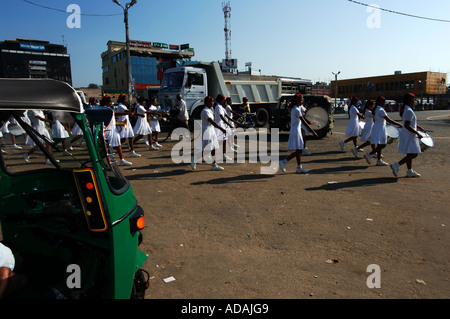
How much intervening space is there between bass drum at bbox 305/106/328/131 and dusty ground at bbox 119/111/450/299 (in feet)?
15.3

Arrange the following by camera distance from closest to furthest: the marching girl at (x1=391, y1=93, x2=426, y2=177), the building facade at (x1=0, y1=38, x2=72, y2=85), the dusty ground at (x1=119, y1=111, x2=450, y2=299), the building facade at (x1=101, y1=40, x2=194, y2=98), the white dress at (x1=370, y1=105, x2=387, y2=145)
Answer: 1. the dusty ground at (x1=119, y1=111, x2=450, y2=299)
2. the marching girl at (x1=391, y1=93, x2=426, y2=177)
3. the white dress at (x1=370, y1=105, x2=387, y2=145)
4. the building facade at (x1=0, y1=38, x2=72, y2=85)
5. the building facade at (x1=101, y1=40, x2=194, y2=98)

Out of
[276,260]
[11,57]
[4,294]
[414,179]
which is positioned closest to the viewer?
[4,294]

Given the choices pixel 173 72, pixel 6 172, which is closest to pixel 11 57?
pixel 173 72

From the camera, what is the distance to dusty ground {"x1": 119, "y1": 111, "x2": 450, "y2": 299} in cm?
312

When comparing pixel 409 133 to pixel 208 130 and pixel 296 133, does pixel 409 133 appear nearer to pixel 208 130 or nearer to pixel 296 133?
pixel 296 133

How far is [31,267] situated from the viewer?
256 centimetres

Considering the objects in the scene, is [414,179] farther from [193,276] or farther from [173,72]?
[173,72]

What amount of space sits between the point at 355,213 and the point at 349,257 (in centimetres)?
152

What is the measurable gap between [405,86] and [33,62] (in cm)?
6107

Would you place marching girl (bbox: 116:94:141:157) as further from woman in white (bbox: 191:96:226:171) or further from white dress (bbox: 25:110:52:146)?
white dress (bbox: 25:110:52:146)

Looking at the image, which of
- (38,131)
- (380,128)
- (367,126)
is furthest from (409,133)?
(38,131)

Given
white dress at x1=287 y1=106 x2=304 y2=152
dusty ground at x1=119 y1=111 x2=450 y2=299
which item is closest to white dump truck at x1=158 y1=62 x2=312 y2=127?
dusty ground at x1=119 y1=111 x2=450 y2=299

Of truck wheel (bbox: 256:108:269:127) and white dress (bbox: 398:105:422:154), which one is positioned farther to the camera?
truck wheel (bbox: 256:108:269:127)


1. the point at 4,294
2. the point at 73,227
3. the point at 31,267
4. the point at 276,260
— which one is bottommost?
the point at 276,260
